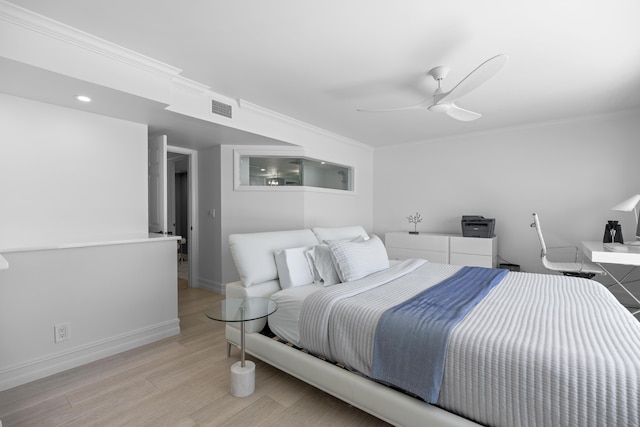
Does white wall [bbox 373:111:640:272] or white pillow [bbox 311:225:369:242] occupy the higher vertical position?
white wall [bbox 373:111:640:272]

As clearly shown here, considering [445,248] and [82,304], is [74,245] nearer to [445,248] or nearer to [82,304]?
→ [82,304]

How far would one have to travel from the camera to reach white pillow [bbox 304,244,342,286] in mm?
2445

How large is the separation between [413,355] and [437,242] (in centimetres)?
334

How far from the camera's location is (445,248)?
4402mm

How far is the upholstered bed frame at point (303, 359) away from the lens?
1.41 metres

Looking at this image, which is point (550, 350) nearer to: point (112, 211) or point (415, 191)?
point (112, 211)

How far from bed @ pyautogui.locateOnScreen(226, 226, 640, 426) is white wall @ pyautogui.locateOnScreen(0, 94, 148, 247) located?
130 centimetres

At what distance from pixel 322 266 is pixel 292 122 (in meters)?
2.19

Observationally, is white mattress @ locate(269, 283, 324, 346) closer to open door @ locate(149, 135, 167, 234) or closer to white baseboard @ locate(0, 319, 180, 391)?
white baseboard @ locate(0, 319, 180, 391)

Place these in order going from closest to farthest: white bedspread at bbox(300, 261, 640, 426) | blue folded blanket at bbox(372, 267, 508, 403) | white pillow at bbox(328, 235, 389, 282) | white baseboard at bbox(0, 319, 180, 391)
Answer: white bedspread at bbox(300, 261, 640, 426) → blue folded blanket at bbox(372, 267, 508, 403) → white baseboard at bbox(0, 319, 180, 391) → white pillow at bbox(328, 235, 389, 282)

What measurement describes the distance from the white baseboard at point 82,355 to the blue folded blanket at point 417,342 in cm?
218

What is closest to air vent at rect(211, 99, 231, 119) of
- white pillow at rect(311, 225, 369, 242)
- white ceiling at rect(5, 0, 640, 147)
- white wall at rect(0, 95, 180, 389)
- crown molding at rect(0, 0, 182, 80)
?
white ceiling at rect(5, 0, 640, 147)

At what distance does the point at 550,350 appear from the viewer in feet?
3.91

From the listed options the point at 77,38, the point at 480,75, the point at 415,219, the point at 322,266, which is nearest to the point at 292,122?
the point at 322,266
